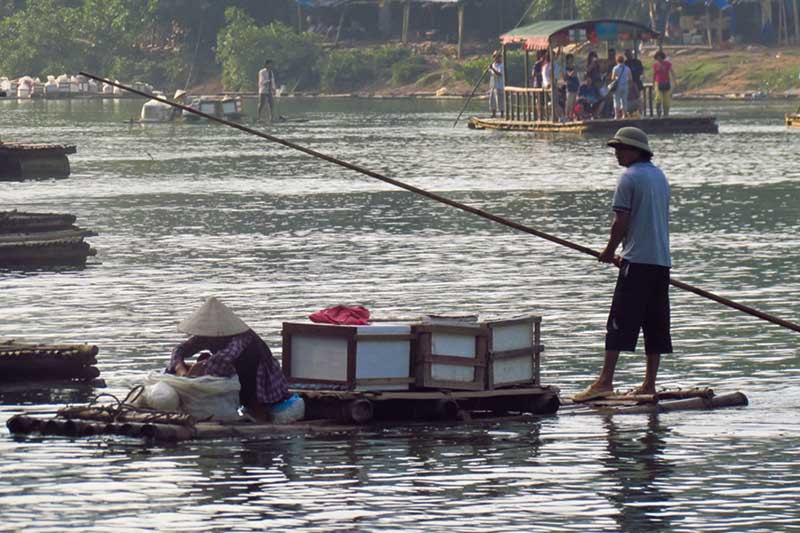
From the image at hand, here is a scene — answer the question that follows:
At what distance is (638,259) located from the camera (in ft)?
38.5

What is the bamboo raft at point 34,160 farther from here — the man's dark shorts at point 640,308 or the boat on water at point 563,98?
the man's dark shorts at point 640,308

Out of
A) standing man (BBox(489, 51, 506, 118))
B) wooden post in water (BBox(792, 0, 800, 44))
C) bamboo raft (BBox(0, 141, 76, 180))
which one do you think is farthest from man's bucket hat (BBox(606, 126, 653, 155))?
wooden post in water (BBox(792, 0, 800, 44))

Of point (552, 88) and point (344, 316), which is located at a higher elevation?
point (552, 88)

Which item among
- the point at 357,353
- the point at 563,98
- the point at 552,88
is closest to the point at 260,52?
the point at 563,98

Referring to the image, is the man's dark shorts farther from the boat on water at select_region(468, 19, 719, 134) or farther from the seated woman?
the boat on water at select_region(468, 19, 719, 134)

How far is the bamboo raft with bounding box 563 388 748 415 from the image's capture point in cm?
1171

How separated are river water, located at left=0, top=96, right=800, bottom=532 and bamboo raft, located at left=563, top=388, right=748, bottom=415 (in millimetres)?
126

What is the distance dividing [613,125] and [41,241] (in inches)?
906

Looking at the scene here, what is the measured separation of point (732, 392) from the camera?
483 inches

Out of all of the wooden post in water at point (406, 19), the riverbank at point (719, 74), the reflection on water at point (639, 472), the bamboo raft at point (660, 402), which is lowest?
the reflection on water at point (639, 472)


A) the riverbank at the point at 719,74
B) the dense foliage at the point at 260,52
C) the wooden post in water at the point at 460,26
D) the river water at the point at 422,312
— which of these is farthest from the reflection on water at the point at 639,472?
the dense foliage at the point at 260,52

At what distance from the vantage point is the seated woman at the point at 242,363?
36.0ft

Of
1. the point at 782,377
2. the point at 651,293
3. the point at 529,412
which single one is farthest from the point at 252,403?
the point at 782,377

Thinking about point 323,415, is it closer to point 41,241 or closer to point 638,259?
point 638,259
